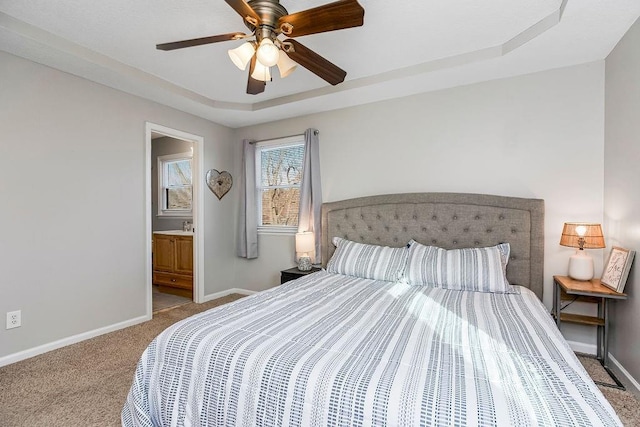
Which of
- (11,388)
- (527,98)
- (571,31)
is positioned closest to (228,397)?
(11,388)

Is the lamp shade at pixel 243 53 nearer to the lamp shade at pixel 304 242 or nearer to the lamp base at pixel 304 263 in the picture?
the lamp shade at pixel 304 242

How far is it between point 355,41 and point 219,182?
265 cm

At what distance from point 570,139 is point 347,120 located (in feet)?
6.81

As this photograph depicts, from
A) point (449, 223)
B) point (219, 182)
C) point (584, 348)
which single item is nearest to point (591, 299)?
point (584, 348)

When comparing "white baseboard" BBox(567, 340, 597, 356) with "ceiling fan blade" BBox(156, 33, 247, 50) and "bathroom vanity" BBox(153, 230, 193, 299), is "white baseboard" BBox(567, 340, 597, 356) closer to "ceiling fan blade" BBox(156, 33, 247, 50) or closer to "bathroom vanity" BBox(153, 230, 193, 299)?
"ceiling fan blade" BBox(156, 33, 247, 50)

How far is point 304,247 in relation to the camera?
3.56 m

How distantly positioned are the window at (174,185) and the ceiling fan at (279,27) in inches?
141

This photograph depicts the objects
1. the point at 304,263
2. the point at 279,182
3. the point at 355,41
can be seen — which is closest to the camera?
the point at 355,41

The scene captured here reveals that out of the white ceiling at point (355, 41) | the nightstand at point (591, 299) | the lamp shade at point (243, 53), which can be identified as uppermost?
the white ceiling at point (355, 41)

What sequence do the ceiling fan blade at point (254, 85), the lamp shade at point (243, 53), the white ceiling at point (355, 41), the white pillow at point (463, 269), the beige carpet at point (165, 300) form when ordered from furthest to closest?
the beige carpet at point (165, 300), the white pillow at point (463, 269), the ceiling fan blade at point (254, 85), the white ceiling at point (355, 41), the lamp shade at point (243, 53)

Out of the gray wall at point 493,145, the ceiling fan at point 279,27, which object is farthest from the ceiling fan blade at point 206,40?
the gray wall at point 493,145

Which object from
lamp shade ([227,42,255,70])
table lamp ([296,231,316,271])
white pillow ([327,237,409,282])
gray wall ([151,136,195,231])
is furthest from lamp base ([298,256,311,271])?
gray wall ([151,136,195,231])

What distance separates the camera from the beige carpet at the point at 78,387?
1.79 m

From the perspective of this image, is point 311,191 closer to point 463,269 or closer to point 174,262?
point 463,269
